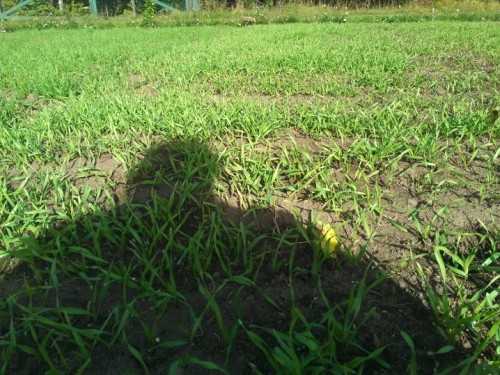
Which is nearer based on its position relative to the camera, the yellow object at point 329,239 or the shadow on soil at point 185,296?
the shadow on soil at point 185,296

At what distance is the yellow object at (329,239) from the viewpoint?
1456 mm

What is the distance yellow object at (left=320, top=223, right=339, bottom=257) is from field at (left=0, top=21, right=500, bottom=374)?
33mm

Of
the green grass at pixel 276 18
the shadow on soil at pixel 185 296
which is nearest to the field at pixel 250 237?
the shadow on soil at pixel 185 296

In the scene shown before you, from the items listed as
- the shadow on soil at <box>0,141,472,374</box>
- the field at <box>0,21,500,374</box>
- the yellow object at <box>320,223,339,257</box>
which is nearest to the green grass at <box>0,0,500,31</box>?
the field at <box>0,21,500,374</box>

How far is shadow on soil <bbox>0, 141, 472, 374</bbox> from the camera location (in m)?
1.13

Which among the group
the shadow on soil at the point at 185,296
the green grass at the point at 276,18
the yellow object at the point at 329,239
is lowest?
the shadow on soil at the point at 185,296

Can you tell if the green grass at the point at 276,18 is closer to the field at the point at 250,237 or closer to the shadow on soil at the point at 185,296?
the field at the point at 250,237

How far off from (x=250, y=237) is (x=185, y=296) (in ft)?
1.40

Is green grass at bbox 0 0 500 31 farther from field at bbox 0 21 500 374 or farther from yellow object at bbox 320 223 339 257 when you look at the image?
yellow object at bbox 320 223 339 257

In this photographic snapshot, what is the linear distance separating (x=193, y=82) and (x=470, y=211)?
3206 mm

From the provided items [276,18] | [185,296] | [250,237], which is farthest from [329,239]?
[276,18]

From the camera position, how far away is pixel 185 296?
1.35 meters

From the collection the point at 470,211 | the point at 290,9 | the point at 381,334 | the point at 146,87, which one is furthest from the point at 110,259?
the point at 290,9

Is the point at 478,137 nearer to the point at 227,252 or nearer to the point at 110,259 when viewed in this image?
the point at 227,252
